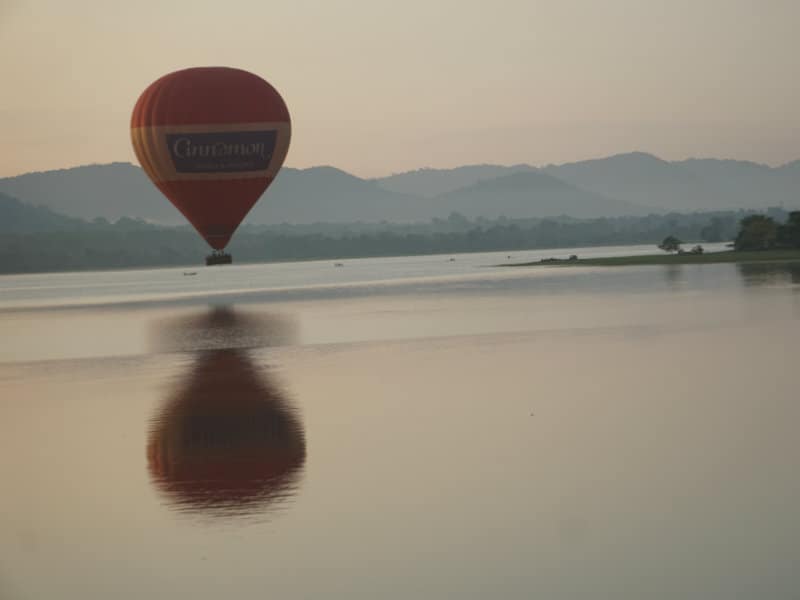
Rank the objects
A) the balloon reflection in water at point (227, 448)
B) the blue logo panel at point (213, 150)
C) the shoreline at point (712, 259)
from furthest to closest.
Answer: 1. the shoreline at point (712, 259)
2. the blue logo panel at point (213, 150)
3. the balloon reflection in water at point (227, 448)

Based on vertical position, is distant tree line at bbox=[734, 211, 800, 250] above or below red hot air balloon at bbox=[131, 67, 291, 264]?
below

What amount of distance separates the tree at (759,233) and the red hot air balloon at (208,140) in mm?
106846

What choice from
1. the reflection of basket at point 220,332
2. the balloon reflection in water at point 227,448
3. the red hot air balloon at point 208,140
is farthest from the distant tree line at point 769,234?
the balloon reflection in water at point 227,448

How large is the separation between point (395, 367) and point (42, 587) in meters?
32.2

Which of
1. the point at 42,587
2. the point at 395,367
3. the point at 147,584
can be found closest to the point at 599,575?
the point at 147,584

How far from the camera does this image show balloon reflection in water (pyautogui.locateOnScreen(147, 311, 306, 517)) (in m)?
32.3

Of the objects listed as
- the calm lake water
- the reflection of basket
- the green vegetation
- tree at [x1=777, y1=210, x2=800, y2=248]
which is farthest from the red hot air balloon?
tree at [x1=777, y1=210, x2=800, y2=248]

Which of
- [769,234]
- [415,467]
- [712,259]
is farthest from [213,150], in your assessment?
[769,234]

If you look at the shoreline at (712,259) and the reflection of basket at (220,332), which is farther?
the shoreline at (712,259)

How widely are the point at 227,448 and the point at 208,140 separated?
38.1m

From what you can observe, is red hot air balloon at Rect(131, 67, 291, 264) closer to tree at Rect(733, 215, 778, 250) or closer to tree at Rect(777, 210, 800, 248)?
tree at Rect(777, 210, 800, 248)

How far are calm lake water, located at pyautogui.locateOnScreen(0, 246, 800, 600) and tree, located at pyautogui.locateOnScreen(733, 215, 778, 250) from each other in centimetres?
10235

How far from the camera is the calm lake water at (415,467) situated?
2533 cm

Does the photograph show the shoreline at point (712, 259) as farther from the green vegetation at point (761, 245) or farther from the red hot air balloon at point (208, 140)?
the red hot air balloon at point (208, 140)
